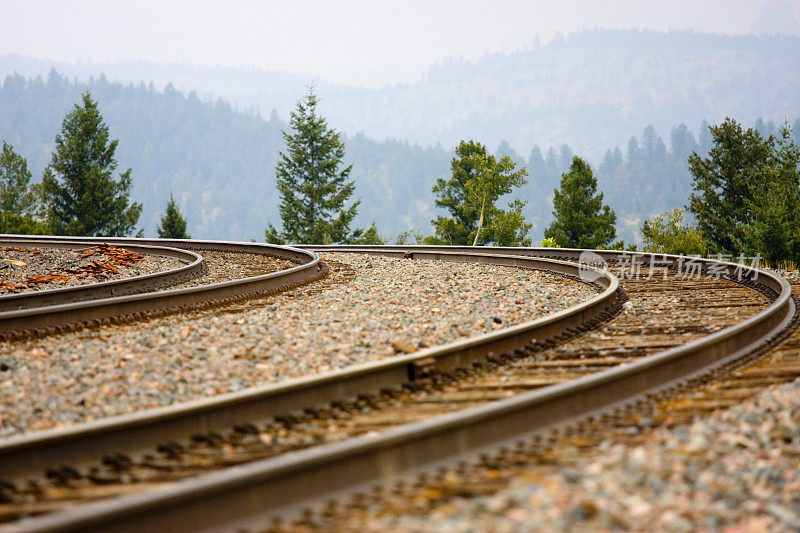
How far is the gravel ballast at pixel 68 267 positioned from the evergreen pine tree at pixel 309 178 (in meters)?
41.5

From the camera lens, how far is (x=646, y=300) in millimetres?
10422

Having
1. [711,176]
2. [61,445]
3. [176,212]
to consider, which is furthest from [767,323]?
[711,176]

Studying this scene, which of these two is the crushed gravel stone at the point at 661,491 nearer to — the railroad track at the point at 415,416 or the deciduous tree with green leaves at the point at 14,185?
the railroad track at the point at 415,416

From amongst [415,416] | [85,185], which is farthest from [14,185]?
[415,416]

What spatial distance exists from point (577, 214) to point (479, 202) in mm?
7449

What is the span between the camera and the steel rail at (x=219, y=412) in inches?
152

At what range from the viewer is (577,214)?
2096 inches

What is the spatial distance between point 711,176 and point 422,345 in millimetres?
58092

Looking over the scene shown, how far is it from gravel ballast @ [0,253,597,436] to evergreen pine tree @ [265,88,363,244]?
48.5 meters

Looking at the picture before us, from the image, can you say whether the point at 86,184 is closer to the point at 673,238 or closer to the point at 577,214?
the point at 577,214

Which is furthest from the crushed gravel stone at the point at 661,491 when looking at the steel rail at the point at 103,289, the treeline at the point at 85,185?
the treeline at the point at 85,185

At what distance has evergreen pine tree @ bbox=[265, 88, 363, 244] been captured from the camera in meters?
60.2

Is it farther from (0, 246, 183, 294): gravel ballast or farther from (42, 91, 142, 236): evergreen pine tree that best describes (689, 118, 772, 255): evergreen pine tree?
(0, 246, 183, 294): gravel ballast

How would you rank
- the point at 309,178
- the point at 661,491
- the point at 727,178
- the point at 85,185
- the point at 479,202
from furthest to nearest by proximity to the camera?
the point at 309,178 < the point at 727,178 < the point at 85,185 < the point at 479,202 < the point at 661,491
